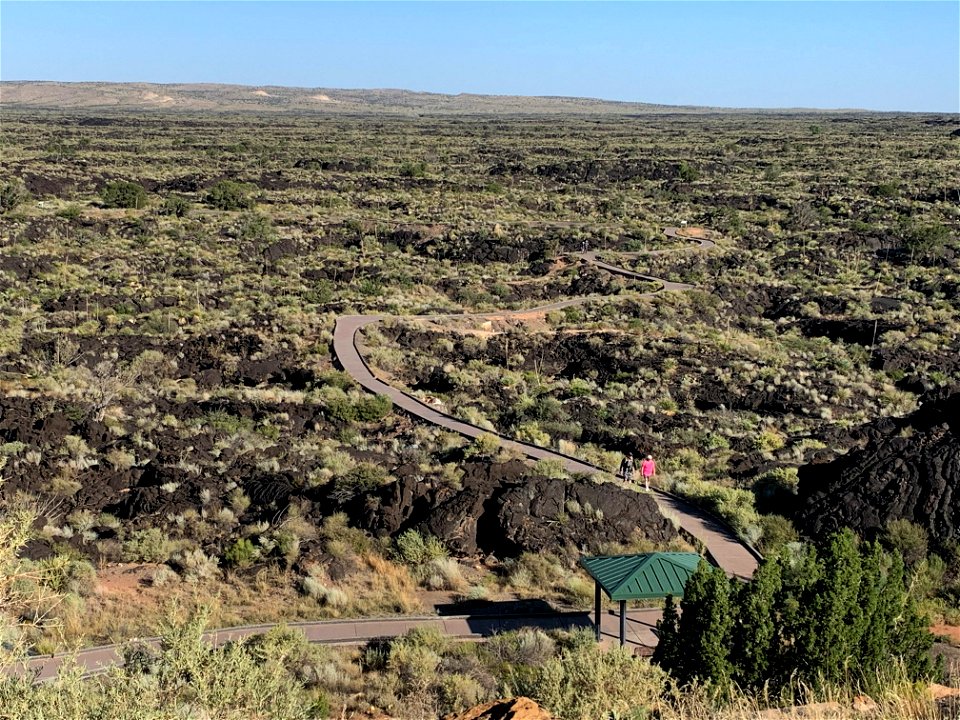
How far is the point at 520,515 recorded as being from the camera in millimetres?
15352

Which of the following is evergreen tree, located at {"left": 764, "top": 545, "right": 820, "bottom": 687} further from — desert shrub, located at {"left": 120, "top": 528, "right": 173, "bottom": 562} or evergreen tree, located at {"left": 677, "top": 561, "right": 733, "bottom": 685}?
desert shrub, located at {"left": 120, "top": 528, "right": 173, "bottom": 562}

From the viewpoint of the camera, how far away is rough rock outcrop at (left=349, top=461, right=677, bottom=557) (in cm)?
1509

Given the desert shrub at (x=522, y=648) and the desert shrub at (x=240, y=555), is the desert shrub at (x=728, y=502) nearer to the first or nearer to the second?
the desert shrub at (x=522, y=648)

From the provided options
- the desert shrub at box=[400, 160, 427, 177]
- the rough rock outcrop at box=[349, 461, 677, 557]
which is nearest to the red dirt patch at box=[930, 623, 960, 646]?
the rough rock outcrop at box=[349, 461, 677, 557]

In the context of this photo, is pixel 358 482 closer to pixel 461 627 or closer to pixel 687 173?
pixel 461 627

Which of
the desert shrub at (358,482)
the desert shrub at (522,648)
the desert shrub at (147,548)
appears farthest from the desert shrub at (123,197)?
the desert shrub at (522,648)

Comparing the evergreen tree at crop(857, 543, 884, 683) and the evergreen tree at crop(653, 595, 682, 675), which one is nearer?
the evergreen tree at crop(857, 543, 884, 683)

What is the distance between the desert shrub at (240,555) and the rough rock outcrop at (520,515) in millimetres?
2156

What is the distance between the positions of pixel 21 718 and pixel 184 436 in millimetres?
15410

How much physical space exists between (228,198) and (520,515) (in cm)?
5199

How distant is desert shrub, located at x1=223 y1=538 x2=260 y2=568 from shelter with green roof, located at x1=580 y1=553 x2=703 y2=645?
226 inches

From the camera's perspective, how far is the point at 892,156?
98625mm

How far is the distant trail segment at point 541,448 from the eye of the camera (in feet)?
48.2

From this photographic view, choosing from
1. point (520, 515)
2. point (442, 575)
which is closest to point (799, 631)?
point (442, 575)
